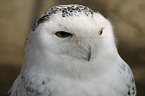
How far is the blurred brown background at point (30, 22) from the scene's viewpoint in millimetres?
2656

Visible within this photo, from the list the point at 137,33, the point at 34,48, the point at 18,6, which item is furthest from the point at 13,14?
the point at 34,48

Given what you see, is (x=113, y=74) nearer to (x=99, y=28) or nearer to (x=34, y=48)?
(x=99, y=28)

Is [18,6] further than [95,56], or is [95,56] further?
[18,6]

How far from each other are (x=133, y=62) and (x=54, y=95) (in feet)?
5.50

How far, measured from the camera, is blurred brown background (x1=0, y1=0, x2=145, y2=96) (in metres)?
2.66

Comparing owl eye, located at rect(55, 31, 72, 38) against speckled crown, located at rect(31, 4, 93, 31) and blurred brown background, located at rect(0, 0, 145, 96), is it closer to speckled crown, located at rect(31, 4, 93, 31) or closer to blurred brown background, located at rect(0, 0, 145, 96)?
speckled crown, located at rect(31, 4, 93, 31)

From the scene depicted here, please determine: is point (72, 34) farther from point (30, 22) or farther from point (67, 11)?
point (30, 22)

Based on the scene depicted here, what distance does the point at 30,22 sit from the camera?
110 inches

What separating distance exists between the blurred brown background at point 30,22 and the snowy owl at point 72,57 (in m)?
1.43

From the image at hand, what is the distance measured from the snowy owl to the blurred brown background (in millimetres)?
1431

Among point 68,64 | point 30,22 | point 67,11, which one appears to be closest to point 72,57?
point 68,64

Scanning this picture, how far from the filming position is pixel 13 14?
2783mm

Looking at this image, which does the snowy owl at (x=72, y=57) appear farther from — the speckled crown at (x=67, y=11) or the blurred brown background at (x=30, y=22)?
the blurred brown background at (x=30, y=22)

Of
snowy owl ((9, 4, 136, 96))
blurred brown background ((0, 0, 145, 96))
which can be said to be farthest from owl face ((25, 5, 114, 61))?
blurred brown background ((0, 0, 145, 96))
